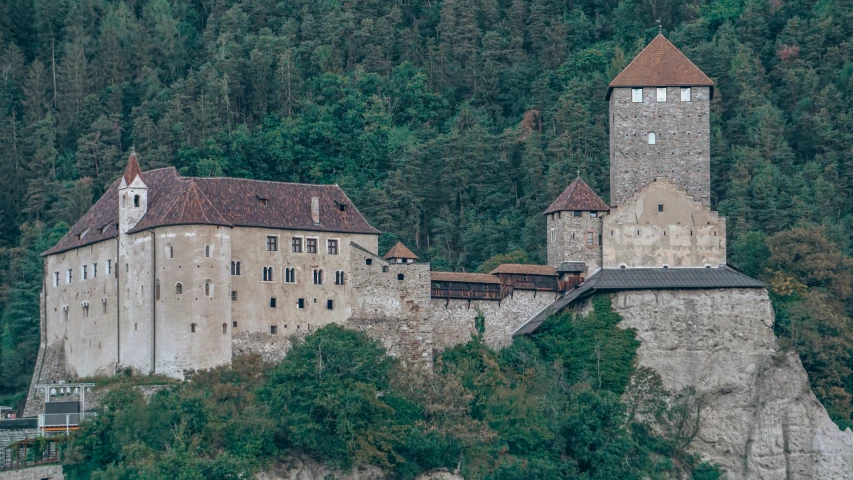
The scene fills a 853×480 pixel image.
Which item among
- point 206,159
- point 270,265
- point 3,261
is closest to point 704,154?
point 270,265

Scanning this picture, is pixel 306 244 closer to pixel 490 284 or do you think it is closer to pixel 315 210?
pixel 315 210

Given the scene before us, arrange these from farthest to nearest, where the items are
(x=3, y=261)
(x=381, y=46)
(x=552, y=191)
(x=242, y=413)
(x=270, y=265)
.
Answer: (x=381, y=46), (x=3, y=261), (x=552, y=191), (x=270, y=265), (x=242, y=413)

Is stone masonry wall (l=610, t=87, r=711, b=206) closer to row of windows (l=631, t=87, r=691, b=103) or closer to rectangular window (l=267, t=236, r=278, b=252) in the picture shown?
row of windows (l=631, t=87, r=691, b=103)

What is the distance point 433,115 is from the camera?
10656 centimetres

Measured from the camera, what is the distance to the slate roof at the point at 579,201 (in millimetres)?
81062

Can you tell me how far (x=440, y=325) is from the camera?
79938 millimetres

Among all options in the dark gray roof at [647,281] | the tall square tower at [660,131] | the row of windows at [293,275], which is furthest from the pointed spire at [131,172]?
the tall square tower at [660,131]

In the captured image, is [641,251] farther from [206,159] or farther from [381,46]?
[381,46]

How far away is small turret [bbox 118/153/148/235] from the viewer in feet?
258

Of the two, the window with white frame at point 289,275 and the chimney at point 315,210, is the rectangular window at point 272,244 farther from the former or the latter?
the chimney at point 315,210

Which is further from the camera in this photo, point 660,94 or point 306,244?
point 660,94

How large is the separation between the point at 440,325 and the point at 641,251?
9.40 metres

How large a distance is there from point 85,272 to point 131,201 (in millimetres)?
4534

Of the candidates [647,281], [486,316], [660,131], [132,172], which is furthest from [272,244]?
[660,131]
